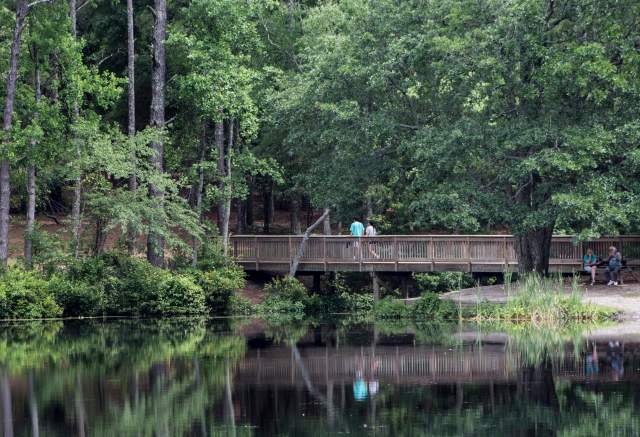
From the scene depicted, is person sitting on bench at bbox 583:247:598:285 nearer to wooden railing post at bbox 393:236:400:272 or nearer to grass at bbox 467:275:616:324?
grass at bbox 467:275:616:324

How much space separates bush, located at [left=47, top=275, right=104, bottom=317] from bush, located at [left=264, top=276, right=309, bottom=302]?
5.69 m

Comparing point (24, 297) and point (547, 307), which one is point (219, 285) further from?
point (547, 307)

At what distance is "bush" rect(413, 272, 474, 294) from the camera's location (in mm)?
38375

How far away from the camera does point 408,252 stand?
35156 millimetres

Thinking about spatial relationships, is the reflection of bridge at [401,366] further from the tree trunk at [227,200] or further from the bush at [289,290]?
the tree trunk at [227,200]

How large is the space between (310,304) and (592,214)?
10314 mm

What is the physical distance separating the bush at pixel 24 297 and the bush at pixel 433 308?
388 inches

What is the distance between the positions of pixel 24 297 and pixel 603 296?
15.4 metres

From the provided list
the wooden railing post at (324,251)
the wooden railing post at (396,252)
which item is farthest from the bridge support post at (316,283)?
the wooden railing post at (396,252)

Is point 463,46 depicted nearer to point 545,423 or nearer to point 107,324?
point 107,324

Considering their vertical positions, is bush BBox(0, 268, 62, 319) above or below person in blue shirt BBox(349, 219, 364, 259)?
below

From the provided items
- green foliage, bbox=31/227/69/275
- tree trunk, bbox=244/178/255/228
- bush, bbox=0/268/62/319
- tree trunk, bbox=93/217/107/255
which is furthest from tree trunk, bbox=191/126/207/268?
tree trunk, bbox=244/178/255/228

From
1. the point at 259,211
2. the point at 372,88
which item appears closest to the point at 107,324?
the point at 372,88

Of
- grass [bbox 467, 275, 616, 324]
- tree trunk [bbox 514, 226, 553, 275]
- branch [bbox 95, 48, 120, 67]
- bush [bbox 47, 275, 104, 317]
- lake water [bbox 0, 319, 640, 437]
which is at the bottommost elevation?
lake water [bbox 0, 319, 640, 437]
